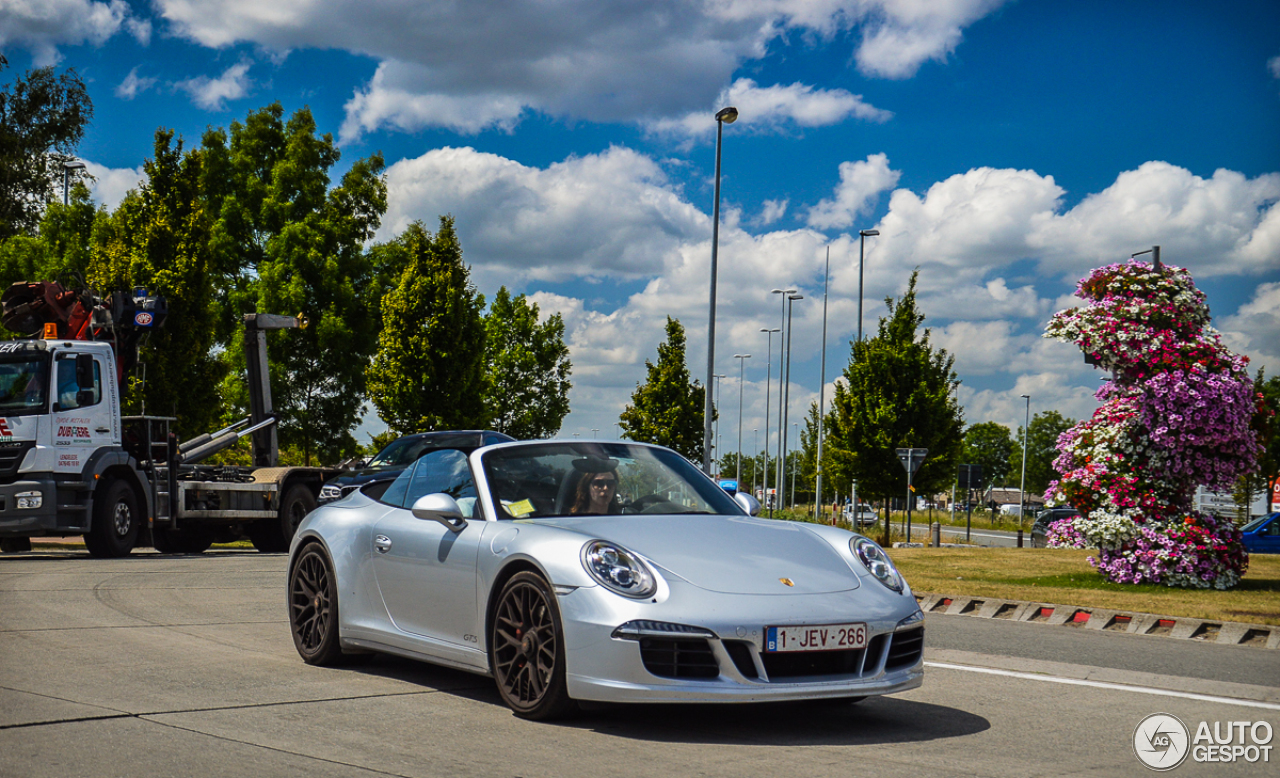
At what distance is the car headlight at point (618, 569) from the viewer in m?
5.05

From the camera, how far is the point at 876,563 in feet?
18.9

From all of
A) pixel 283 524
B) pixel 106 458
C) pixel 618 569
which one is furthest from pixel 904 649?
pixel 283 524

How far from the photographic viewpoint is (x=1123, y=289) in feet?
51.6

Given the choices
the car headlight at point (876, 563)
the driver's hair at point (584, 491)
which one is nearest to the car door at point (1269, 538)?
the car headlight at point (876, 563)

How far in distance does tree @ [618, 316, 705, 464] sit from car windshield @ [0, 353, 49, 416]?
30.6 m

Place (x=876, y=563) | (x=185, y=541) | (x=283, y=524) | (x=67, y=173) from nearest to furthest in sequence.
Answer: (x=876, y=563)
(x=185, y=541)
(x=283, y=524)
(x=67, y=173)

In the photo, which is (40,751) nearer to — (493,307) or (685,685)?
(685,685)

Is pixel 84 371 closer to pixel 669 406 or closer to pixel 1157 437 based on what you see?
pixel 1157 437

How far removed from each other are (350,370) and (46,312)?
73.8 ft

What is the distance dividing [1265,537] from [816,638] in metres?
30.4

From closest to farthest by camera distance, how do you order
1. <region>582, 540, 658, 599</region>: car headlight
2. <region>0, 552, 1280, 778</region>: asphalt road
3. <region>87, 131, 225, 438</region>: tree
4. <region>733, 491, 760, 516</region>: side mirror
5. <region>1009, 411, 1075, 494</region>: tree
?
1. <region>0, 552, 1280, 778</region>: asphalt road
2. <region>582, 540, 658, 599</region>: car headlight
3. <region>733, 491, 760, 516</region>: side mirror
4. <region>87, 131, 225, 438</region>: tree
5. <region>1009, 411, 1075, 494</region>: tree

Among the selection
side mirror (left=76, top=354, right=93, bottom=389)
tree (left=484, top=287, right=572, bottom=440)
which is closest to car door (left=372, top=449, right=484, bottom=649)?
side mirror (left=76, top=354, right=93, bottom=389)

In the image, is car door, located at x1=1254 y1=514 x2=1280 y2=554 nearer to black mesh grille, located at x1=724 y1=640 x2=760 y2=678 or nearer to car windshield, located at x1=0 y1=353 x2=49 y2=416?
car windshield, located at x1=0 y1=353 x2=49 y2=416

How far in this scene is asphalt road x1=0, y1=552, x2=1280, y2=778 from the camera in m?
4.54
